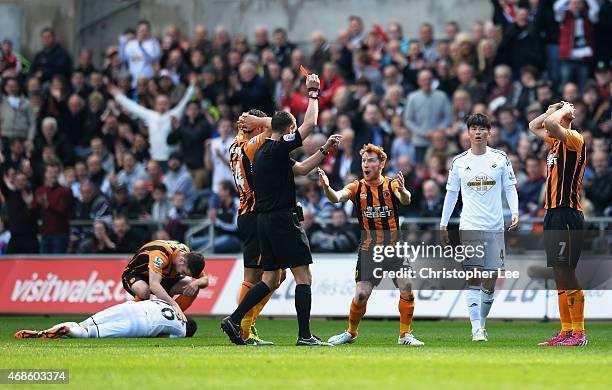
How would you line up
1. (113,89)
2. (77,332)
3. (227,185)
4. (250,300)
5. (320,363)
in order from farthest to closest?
(113,89), (227,185), (77,332), (250,300), (320,363)

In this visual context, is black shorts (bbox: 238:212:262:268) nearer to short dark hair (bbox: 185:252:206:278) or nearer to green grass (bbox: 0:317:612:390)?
green grass (bbox: 0:317:612:390)

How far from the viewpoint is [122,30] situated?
30938 mm

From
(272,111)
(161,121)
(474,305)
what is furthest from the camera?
(161,121)

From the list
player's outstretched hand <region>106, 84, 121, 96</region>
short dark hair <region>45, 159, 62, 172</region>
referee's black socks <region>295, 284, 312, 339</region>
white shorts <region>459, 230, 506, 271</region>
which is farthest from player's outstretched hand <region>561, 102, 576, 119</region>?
player's outstretched hand <region>106, 84, 121, 96</region>

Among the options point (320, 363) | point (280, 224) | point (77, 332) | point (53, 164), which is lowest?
point (77, 332)

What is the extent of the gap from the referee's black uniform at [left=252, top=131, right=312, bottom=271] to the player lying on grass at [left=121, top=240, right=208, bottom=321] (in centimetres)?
276

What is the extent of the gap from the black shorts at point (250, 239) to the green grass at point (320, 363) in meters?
1.04

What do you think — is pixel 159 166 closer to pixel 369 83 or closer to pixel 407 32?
pixel 369 83

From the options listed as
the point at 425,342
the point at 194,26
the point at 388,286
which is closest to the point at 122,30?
the point at 194,26

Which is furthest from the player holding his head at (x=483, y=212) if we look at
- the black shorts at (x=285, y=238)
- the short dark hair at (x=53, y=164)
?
the short dark hair at (x=53, y=164)

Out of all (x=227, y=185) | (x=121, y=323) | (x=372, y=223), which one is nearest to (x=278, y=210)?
(x=372, y=223)

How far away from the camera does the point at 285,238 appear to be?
13.6m

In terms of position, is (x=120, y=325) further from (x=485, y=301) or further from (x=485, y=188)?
(x=485, y=188)

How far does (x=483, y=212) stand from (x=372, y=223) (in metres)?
1.37
